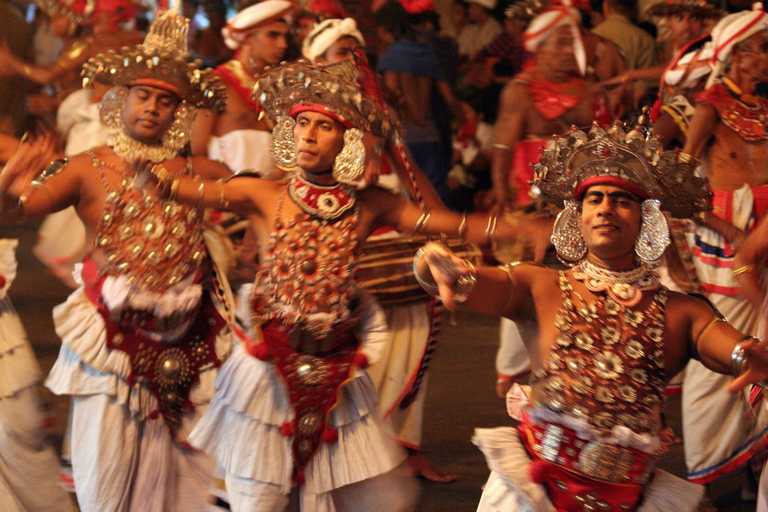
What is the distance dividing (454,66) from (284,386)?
5657 millimetres

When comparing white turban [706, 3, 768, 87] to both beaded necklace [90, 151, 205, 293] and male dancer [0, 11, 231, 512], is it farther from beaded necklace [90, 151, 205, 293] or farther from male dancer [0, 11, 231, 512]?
beaded necklace [90, 151, 205, 293]

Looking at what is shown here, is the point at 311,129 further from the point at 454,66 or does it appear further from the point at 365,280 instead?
the point at 454,66

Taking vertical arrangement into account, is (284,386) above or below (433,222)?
below

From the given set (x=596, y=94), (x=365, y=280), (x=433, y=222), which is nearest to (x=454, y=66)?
(x=596, y=94)

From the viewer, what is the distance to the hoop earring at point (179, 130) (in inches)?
153

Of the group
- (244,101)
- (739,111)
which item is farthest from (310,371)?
(739,111)

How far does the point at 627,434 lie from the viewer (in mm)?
2707

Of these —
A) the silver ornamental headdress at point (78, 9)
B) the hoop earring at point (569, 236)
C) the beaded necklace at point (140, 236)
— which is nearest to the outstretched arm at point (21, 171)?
the beaded necklace at point (140, 236)

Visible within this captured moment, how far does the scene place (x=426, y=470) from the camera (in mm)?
4891

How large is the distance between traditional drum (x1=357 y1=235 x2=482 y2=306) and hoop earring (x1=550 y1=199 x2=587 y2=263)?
1.41 metres

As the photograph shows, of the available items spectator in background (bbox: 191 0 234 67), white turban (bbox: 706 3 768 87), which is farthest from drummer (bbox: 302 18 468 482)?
spectator in background (bbox: 191 0 234 67)

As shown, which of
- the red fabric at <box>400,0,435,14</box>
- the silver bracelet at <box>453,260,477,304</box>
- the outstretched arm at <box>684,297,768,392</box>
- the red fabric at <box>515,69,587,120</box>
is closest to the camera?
the outstretched arm at <box>684,297,768,392</box>

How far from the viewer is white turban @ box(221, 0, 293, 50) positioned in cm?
531

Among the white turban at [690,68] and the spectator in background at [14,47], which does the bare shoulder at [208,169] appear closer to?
the white turban at [690,68]
